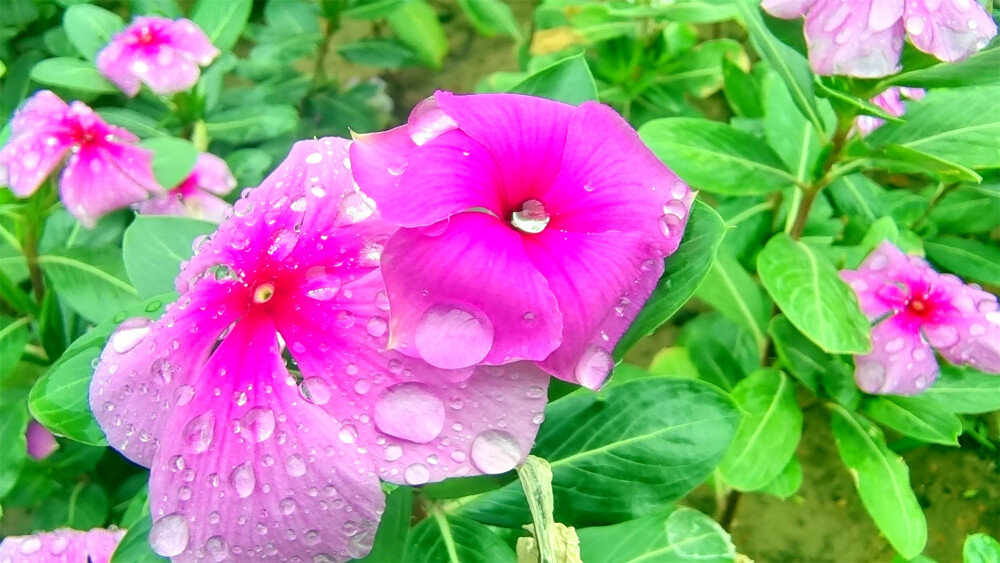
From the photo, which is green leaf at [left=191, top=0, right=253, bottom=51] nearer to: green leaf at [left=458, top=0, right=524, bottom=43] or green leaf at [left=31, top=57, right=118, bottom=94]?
green leaf at [left=31, top=57, right=118, bottom=94]

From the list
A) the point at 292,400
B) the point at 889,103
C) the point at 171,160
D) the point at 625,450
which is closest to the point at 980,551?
the point at 625,450

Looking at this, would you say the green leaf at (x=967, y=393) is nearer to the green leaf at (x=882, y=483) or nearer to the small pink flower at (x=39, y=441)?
the green leaf at (x=882, y=483)

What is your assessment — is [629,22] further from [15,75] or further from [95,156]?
[15,75]

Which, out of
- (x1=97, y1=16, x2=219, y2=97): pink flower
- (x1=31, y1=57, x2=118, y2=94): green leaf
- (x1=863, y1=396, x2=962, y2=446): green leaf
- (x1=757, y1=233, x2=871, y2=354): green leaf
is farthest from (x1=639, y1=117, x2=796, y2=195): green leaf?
(x1=31, y1=57, x2=118, y2=94): green leaf

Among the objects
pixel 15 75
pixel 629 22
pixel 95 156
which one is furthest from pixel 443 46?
pixel 95 156

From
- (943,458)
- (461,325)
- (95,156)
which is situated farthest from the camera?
(943,458)

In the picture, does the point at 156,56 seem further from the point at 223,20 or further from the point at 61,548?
the point at 61,548
